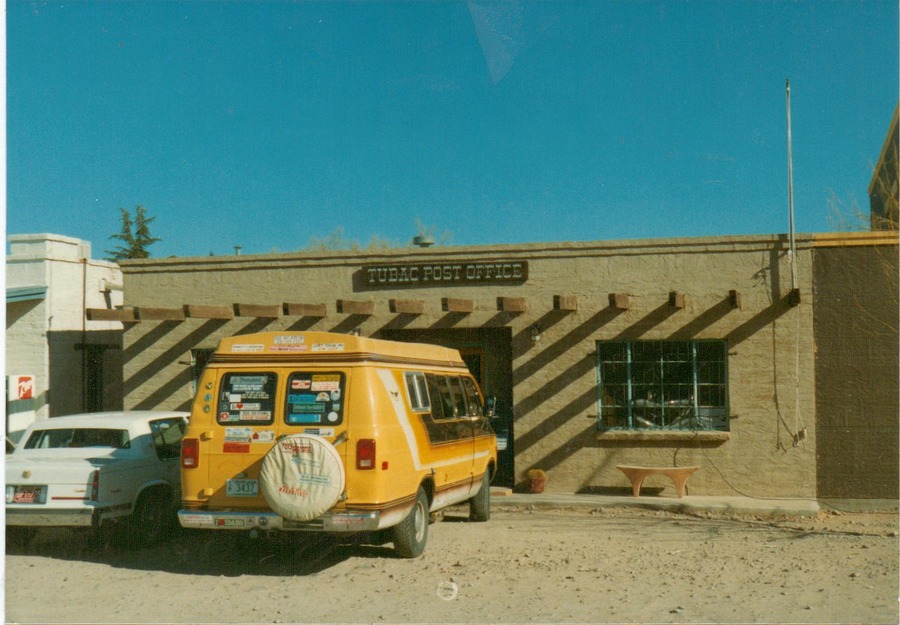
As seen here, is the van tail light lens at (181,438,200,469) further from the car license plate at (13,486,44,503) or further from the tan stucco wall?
the tan stucco wall

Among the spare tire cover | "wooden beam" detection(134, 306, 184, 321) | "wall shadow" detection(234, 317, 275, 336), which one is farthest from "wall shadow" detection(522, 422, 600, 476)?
the spare tire cover

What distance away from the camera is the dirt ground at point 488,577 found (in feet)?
22.9

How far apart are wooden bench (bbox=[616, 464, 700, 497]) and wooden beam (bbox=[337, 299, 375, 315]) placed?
4.41 metres

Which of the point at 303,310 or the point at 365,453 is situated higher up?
the point at 303,310

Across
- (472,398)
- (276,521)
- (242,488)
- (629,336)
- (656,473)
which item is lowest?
(656,473)

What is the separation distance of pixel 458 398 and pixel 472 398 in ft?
1.99

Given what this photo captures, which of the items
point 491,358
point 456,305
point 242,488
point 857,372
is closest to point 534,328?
point 456,305

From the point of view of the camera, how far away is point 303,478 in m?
7.88

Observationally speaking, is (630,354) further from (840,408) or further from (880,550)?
(880,550)

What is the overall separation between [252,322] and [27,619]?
800 cm

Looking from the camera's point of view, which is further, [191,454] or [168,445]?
Answer: [168,445]

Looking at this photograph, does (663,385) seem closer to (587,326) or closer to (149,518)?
(587,326)

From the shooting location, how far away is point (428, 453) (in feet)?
30.0

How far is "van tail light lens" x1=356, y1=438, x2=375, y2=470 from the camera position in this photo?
26.3ft
